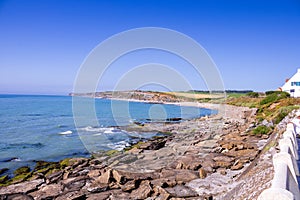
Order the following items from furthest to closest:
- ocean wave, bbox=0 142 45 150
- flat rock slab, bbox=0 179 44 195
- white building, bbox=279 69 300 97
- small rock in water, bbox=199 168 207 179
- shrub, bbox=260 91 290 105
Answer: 1. white building, bbox=279 69 300 97
2. shrub, bbox=260 91 290 105
3. ocean wave, bbox=0 142 45 150
4. flat rock slab, bbox=0 179 44 195
5. small rock in water, bbox=199 168 207 179

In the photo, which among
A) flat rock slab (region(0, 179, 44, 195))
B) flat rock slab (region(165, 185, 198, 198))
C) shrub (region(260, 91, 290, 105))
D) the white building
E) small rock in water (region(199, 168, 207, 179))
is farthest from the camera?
the white building

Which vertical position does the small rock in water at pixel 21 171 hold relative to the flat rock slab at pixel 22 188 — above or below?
below

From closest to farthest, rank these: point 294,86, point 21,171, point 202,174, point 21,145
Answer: point 202,174
point 21,171
point 21,145
point 294,86

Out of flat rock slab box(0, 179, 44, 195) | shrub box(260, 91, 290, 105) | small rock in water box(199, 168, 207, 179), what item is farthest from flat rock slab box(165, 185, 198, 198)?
shrub box(260, 91, 290, 105)

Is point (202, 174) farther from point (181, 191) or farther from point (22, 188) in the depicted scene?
point (22, 188)

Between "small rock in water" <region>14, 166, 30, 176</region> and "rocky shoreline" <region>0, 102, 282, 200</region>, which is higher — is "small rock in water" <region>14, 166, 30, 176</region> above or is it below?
below

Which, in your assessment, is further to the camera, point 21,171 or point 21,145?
point 21,145

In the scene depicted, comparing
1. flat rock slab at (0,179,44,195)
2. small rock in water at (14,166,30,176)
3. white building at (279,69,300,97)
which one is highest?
white building at (279,69,300,97)

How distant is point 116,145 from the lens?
67.6 feet

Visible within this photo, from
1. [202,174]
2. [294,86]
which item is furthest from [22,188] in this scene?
[294,86]

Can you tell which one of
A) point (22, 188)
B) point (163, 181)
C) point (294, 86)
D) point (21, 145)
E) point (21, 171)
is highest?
point (294, 86)

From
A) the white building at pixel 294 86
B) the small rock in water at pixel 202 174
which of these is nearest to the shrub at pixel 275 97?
the white building at pixel 294 86

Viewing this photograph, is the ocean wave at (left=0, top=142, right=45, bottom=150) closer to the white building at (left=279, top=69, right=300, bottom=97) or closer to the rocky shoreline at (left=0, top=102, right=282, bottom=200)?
the rocky shoreline at (left=0, top=102, right=282, bottom=200)

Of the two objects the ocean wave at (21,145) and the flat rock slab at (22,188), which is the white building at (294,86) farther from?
the flat rock slab at (22,188)
